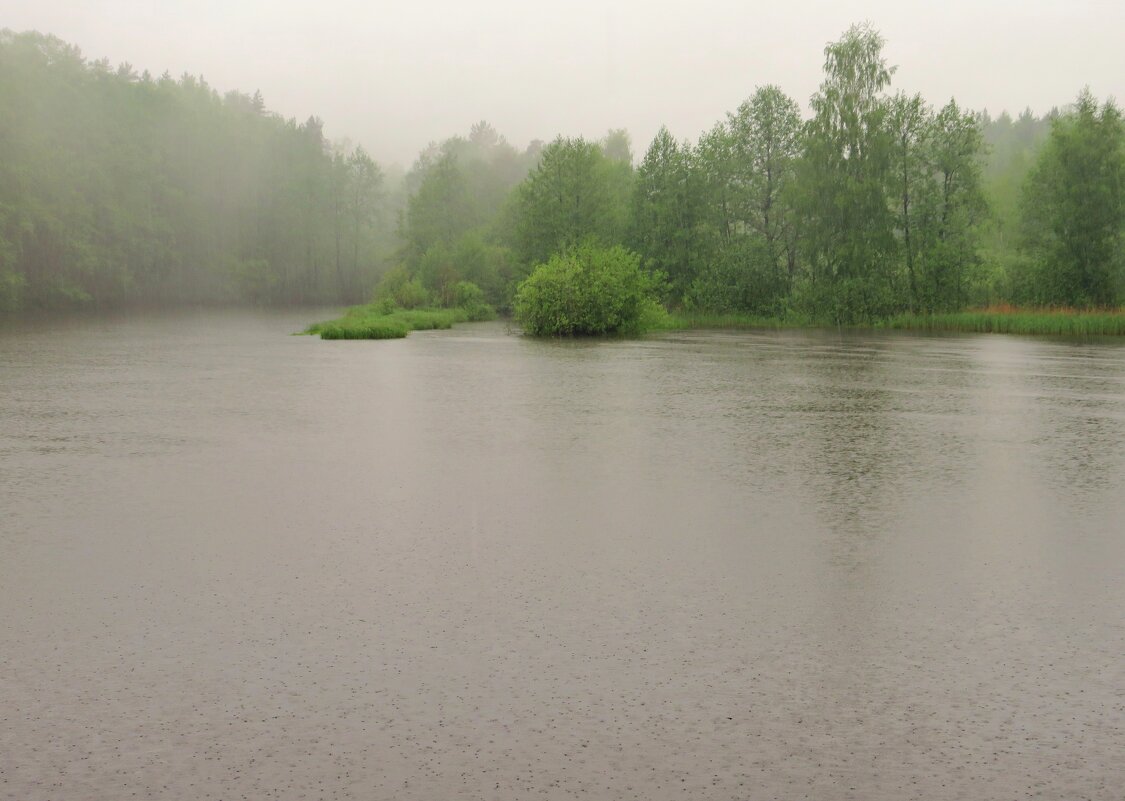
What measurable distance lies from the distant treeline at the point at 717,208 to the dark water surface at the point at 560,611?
4614 cm

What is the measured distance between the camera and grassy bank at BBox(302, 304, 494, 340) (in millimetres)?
38781

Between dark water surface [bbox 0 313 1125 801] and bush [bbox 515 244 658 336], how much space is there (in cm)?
2716

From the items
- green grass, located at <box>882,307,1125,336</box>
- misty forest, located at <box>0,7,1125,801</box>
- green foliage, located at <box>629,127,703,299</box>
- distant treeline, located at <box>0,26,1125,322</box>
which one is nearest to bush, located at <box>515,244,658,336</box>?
misty forest, located at <box>0,7,1125,801</box>

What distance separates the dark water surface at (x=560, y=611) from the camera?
12.7ft

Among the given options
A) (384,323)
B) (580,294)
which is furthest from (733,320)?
(384,323)

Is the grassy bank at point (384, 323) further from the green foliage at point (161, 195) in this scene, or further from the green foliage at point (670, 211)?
the green foliage at point (161, 195)

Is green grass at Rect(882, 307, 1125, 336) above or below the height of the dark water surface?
above

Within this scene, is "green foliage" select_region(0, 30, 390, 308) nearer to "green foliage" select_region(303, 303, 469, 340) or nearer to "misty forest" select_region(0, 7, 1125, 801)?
"green foliage" select_region(303, 303, 469, 340)

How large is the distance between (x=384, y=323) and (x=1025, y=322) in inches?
1133

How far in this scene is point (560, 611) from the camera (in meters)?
5.70

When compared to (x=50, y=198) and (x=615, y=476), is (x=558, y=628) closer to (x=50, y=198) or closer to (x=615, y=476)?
(x=615, y=476)

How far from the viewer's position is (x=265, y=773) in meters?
3.76

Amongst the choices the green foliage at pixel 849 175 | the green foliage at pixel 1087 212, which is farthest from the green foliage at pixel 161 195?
the green foliage at pixel 1087 212

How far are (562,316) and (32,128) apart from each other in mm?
46268
